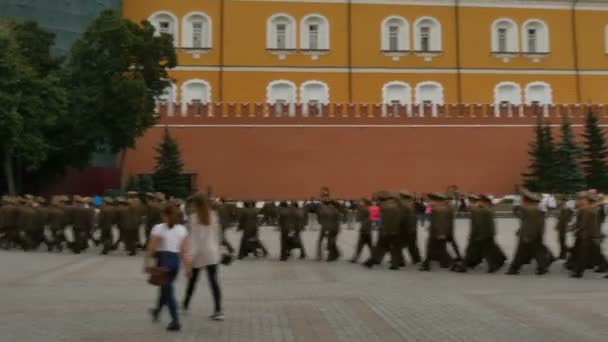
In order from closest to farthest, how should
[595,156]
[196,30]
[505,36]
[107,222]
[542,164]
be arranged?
[107,222] → [542,164] → [595,156] → [196,30] → [505,36]

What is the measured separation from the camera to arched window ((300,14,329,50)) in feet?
139

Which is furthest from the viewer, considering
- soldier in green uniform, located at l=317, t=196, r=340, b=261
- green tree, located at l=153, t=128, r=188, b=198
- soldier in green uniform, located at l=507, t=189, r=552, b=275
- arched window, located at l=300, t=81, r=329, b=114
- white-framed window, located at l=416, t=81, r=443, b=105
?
white-framed window, located at l=416, t=81, r=443, b=105

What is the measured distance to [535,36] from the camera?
145 feet

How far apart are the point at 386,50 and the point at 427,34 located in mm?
3040

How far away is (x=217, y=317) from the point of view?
26.4 ft

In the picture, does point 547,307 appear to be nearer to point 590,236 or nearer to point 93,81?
point 590,236

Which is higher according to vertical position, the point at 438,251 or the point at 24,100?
the point at 24,100

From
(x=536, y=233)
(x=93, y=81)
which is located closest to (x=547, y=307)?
(x=536, y=233)

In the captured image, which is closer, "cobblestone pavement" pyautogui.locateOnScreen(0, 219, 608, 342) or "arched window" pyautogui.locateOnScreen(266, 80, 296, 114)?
"cobblestone pavement" pyautogui.locateOnScreen(0, 219, 608, 342)

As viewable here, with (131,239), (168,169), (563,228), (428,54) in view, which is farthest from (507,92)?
(131,239)

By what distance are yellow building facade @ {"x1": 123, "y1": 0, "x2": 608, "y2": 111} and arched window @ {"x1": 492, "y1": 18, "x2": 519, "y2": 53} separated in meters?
0.06

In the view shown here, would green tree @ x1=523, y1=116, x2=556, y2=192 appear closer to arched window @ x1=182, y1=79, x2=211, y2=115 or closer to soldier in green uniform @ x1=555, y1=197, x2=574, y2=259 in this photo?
arched window @ x1=182, y1=79, x2=211, y2=115

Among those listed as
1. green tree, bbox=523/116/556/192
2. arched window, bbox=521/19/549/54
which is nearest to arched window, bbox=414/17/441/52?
arched window, bbox=521/19/549/54

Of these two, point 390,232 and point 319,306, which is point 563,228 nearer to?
point 390,232
